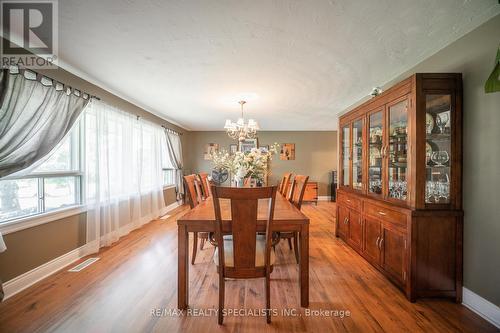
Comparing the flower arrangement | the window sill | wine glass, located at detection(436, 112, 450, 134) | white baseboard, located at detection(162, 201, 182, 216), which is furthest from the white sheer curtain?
wine glass, located at detection(436, 112, 450, 134)

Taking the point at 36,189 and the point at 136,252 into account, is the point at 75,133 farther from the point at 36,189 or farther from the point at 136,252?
the point at 136,252

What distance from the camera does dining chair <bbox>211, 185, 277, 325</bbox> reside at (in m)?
1.38

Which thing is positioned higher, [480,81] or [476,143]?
[480,81]

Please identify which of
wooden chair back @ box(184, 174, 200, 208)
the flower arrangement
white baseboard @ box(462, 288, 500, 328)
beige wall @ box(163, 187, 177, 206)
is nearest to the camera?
white baseboard @ box(462, 288, 500, 328)

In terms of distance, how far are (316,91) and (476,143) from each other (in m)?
1.93

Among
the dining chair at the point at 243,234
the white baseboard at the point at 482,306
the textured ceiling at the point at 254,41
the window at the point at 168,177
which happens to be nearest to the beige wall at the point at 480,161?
the white baseboard at the point at 482,306

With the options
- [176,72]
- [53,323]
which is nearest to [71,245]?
[53,323]

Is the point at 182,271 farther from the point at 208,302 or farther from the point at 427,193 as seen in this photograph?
the point at 427,193

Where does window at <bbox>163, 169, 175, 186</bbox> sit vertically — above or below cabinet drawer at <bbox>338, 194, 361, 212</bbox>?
above

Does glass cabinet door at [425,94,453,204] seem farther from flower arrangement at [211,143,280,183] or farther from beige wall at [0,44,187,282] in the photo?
beige wall at [0,44,187,282]

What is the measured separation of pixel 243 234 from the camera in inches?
57.6

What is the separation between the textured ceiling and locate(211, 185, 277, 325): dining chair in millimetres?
1317

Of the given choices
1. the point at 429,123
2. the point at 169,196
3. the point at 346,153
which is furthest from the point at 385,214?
the point at 169,196

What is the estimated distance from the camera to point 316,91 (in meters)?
3.09
